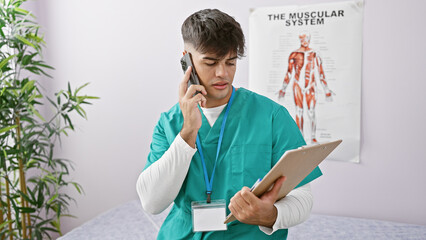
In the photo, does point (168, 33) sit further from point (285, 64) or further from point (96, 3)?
point (285, 64)

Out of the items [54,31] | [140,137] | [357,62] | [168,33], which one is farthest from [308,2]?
[54,31]

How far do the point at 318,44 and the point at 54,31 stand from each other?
1977mm

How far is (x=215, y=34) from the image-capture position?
4.25ft

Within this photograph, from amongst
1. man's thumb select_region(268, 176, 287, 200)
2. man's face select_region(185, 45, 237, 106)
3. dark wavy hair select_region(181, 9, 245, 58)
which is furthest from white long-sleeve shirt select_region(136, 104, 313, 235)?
dark wavy hair select_region(181, 9, 245, 58)

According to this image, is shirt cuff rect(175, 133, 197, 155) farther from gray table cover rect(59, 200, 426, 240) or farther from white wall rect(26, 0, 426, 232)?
white wall rect(26, 0, 426, 232)

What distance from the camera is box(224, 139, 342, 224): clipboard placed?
38.9 inches

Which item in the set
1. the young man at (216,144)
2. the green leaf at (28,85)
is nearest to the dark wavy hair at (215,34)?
the young man at (216,144)

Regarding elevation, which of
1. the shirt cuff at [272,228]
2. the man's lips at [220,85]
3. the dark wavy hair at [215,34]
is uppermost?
the dark wavy hair at [215,34]

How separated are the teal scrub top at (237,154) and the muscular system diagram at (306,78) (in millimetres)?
1030

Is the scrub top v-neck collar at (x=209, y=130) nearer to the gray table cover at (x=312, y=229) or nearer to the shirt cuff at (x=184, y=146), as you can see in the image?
the shirt cuff at (x=184, y=146)

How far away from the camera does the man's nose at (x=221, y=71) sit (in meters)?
1.30

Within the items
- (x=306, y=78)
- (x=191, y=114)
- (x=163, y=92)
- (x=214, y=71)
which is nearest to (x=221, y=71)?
(x=214, y=71)

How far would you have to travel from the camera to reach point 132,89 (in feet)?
9.35

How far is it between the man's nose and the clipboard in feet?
1.33
